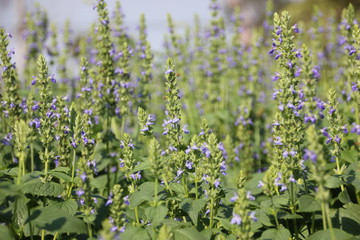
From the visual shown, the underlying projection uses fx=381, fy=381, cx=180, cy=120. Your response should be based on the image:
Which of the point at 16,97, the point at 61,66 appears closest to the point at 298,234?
the point at 16,97

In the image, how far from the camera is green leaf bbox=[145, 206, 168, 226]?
313 centimetres

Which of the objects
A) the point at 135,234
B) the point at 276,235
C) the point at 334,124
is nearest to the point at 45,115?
the point at 135,234

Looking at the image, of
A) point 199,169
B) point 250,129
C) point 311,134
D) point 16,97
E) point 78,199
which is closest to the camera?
point 311,134

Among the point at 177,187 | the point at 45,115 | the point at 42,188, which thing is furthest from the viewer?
the point at 45,115

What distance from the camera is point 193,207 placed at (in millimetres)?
3471

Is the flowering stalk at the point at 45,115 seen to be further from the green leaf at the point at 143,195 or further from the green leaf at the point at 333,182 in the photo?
the green leaf at the point at 333,182

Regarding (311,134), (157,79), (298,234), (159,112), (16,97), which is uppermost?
(157,79)

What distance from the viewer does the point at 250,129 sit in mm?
7859

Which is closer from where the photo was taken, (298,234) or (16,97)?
(298,234)

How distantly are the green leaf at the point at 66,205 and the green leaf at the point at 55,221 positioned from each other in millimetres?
434

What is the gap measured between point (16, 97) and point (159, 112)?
5728 mm

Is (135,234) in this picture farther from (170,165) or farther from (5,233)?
(170,165)

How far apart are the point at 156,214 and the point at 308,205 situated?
1.33 m

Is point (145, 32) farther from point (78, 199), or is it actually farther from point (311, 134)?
point (311, 134)
